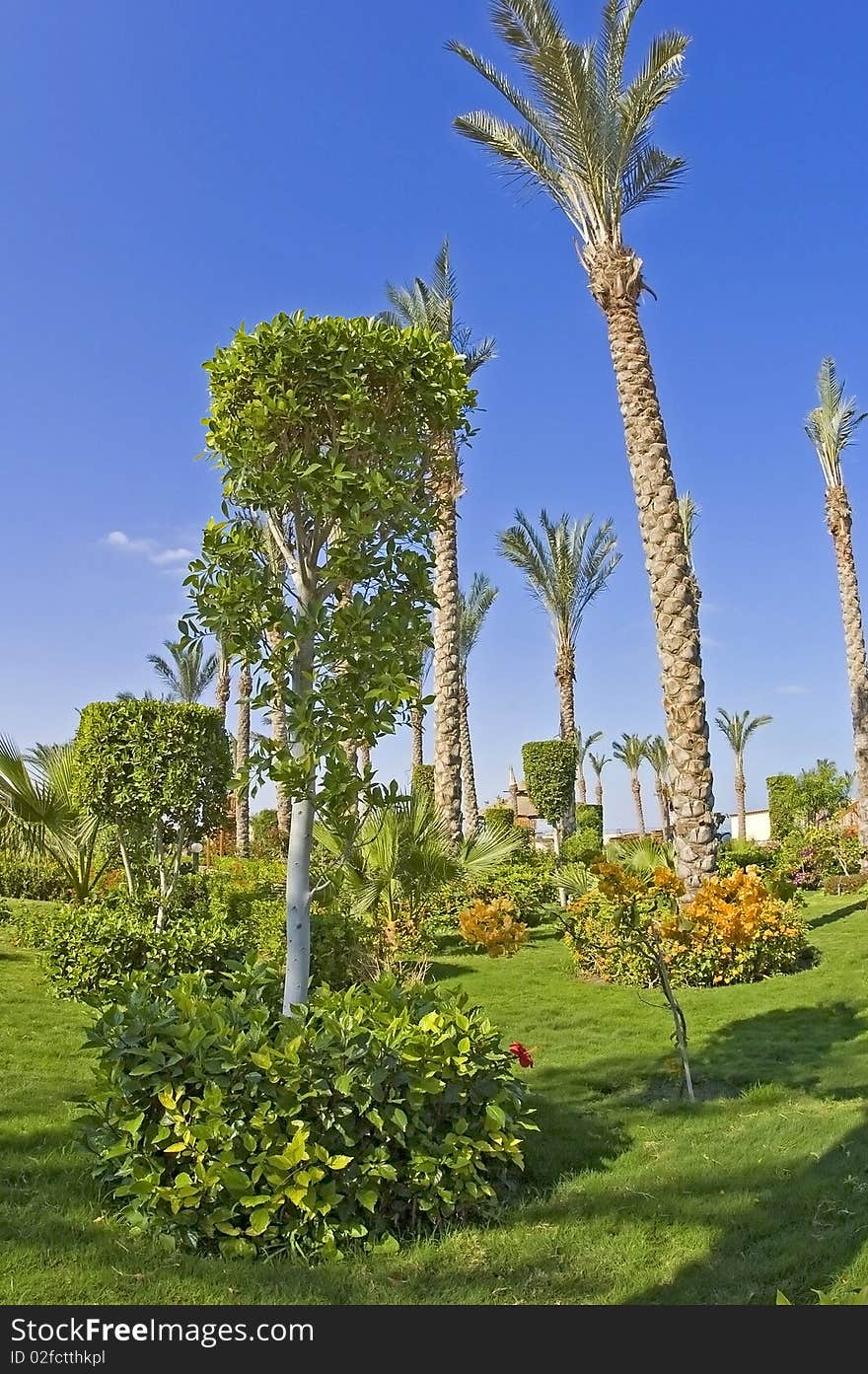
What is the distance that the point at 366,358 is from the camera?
5.24 m

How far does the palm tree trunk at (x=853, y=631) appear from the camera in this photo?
22594 millimetres

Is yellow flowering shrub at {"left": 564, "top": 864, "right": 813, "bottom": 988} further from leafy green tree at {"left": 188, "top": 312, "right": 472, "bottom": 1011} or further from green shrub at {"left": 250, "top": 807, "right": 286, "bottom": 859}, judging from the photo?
green shrub at {"left": 250, "top": 807, "right": 286, "bottom": 859}

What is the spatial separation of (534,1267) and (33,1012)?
6.33 m

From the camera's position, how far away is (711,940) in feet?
37.0

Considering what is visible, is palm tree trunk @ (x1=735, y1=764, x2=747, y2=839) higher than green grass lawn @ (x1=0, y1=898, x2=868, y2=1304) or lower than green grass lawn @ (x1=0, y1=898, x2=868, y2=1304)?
higher

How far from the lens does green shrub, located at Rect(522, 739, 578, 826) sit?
21.3 meters

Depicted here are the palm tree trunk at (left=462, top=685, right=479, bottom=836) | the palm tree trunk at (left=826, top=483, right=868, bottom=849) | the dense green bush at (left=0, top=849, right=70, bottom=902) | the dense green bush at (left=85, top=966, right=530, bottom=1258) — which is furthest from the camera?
the palm tree trunk at (left=462, top=685, right=479, bottom=836)

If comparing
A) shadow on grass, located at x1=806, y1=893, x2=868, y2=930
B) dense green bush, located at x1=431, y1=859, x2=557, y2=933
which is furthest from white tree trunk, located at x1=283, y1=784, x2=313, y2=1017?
shadow on grass, located at x1=806, y1=893, x2=868, y2=930

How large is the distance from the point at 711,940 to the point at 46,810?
8.18m

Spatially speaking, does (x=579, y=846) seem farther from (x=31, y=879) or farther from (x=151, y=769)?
(x=151, y=769)

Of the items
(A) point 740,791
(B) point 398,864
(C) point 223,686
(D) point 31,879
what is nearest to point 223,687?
(C) point 223,686

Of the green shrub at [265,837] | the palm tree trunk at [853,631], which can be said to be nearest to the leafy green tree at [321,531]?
the green shrub at [265,837]

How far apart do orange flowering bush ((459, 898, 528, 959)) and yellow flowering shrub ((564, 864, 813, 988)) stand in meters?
1.41
